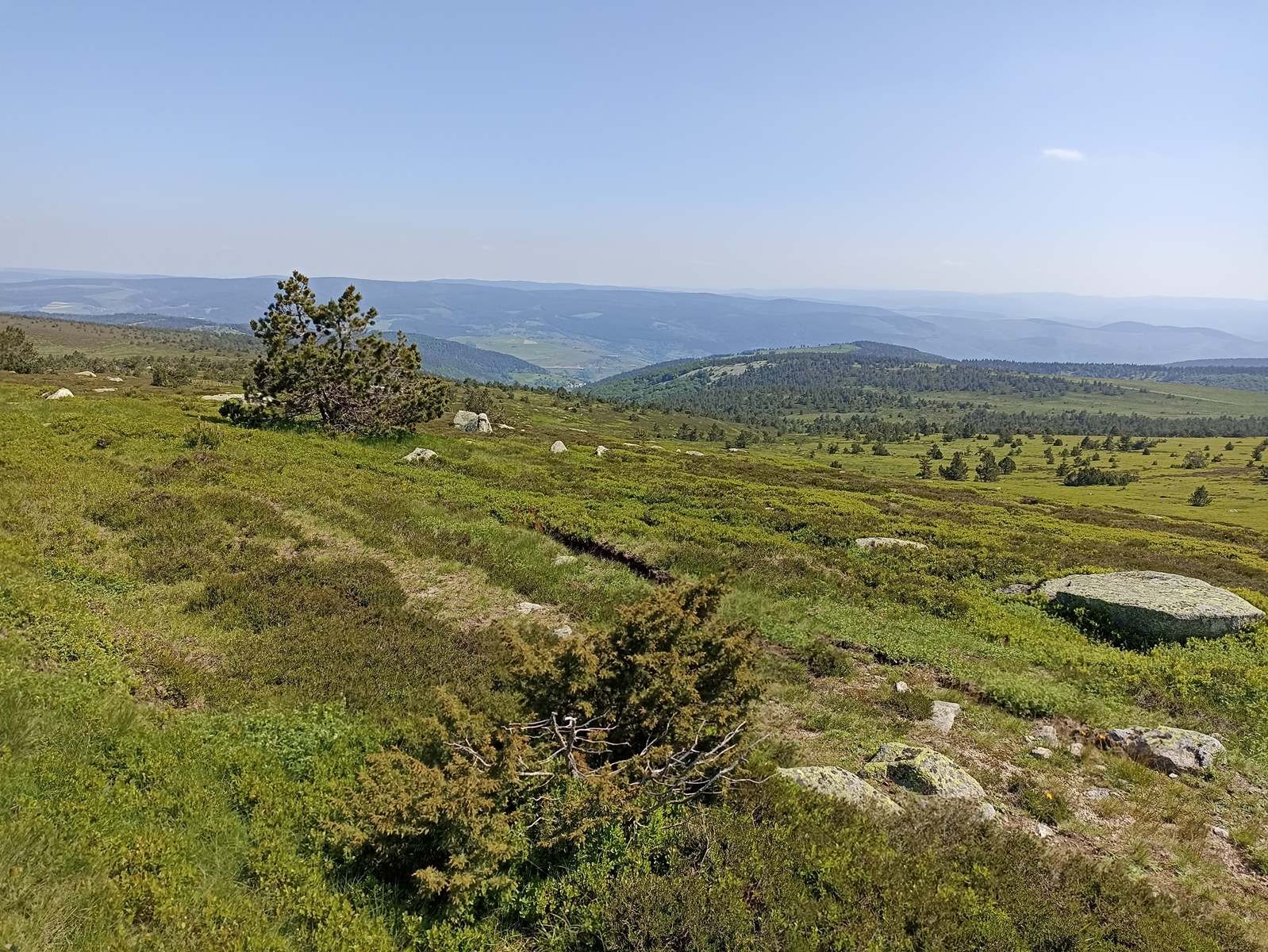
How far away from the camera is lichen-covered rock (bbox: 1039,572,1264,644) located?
16266 millimetres

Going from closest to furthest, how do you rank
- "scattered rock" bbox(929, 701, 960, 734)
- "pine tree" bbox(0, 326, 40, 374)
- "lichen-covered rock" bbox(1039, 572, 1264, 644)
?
"scattered rock" bbox(929, 701, 960, 734)
"lichen-covered rock" bbox(1039, 572, 1264, 644)
"pine tree" bbox(0, 326, 40, 374)

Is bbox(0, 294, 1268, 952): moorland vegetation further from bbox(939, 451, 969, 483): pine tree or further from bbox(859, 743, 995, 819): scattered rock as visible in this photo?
bbox(939, 451, 969, 483): pine tree

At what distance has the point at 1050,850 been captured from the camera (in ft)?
26.5

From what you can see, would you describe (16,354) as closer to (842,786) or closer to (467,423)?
(467,423)

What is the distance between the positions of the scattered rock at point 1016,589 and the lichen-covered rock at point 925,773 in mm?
12727

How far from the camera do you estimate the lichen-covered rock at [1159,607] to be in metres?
16.3

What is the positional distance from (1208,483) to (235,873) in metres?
131

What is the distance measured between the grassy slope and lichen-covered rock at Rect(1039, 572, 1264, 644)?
0.77m

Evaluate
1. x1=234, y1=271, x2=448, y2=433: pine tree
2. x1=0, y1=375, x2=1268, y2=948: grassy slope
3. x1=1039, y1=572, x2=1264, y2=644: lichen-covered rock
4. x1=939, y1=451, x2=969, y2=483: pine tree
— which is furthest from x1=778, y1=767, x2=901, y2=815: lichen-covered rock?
x1=939, y1=451, x2=969, y2=483: pine tree

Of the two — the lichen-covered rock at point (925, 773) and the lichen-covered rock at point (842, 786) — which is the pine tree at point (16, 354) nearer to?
the lichen-covered rock at point (842, 786)

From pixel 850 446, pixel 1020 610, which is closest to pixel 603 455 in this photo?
pixel 1020 610

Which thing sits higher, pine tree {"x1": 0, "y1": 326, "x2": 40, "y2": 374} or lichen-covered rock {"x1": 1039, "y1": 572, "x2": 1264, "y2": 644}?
pine tree {"x1": 0, "y1": 326, "x2": 40, "y2": 374}

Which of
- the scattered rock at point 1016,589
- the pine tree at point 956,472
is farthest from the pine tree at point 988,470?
the scattered rock at point 1016,589

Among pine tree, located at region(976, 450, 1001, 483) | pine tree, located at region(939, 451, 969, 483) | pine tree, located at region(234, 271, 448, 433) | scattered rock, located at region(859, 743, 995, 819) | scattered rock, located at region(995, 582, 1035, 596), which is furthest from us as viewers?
pine tree, located at region(976, 450, 1001, 483)
